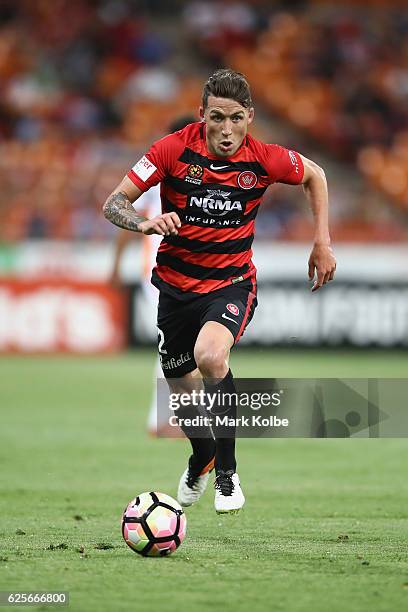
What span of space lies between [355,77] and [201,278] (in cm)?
1611

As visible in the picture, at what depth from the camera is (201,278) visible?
613cm

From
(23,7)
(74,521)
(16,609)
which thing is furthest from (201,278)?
(23,7)

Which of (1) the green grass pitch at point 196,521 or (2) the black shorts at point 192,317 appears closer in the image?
(1) the green grass pitch at point 196,521

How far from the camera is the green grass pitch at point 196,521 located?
13.7 ft

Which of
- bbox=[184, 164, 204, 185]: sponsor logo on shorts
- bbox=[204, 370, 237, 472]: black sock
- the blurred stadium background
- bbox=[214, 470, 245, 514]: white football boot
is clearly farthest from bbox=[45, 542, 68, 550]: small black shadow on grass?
the blurred stadium background

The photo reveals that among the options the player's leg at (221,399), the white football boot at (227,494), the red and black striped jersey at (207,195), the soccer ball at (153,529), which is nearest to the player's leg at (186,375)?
the red and black striped jersey at (207,195)

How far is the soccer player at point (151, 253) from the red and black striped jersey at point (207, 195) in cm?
230

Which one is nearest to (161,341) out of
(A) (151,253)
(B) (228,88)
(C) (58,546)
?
(B) (228,88)

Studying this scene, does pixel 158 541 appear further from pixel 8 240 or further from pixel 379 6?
pixel 379 6

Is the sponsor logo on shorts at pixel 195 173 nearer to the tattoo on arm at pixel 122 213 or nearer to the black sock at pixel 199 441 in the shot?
the tattoo on arm at pixel 122 213

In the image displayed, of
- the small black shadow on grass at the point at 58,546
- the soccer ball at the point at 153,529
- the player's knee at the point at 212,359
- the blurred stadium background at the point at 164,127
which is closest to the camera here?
the soccer ball at the point at 153,529

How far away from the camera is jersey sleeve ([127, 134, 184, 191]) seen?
5820 mm

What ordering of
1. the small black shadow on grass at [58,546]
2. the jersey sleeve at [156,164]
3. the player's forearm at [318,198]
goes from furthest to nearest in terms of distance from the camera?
the player's forearm at [318,198], the jersey sleeve at [156,164], the small black shadow on grass at [58,546]

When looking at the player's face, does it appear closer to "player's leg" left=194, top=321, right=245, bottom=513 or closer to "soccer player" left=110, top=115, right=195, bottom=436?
"player's leg" left=194, top=321, right=245, bottom=513
